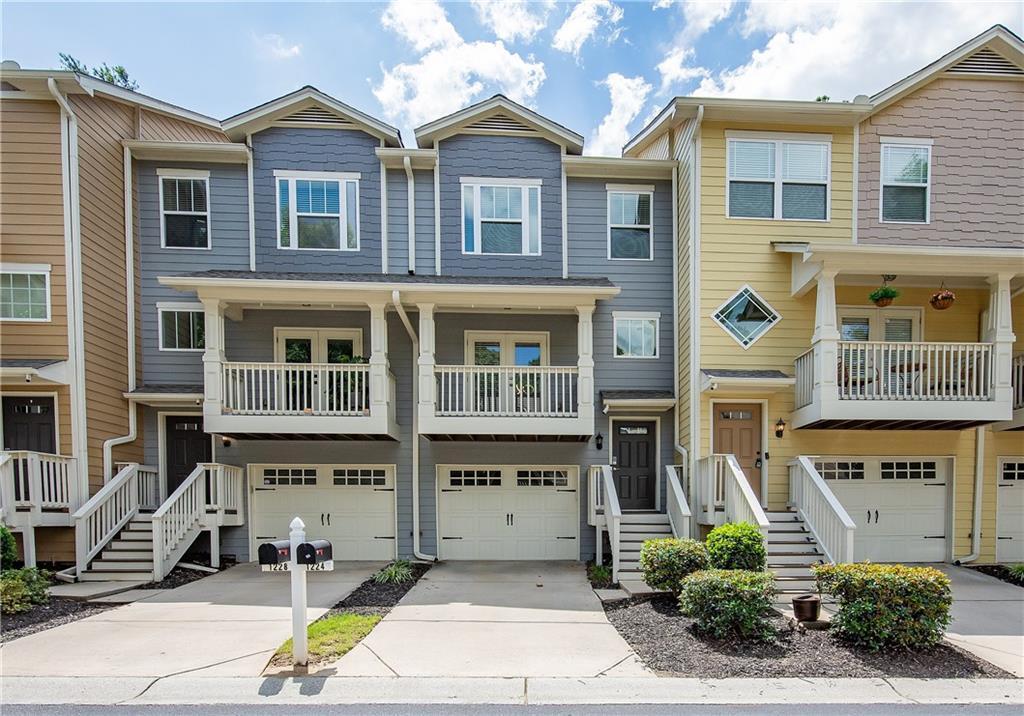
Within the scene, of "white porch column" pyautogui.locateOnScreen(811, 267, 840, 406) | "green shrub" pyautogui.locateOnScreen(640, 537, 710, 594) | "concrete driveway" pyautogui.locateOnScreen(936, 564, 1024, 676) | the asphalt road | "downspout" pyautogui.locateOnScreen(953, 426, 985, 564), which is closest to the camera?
the asphalt road

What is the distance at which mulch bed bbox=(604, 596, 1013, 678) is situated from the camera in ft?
14.9

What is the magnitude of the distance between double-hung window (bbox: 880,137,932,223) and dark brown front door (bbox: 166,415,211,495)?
13838mm

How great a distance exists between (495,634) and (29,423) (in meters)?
9.13

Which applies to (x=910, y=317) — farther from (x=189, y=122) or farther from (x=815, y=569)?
(x=189, y=122)

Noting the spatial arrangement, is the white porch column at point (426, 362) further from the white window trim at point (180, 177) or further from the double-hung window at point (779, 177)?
the double-hung window at point (779, 177)

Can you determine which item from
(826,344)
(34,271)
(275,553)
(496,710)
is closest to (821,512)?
(826,344)

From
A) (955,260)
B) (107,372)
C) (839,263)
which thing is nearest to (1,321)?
(107,372)

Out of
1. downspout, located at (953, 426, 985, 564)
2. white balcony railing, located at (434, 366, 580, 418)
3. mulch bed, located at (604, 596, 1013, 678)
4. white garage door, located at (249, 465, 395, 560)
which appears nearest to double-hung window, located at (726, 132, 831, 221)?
white balcony railing, located at (434, 366, 580, 418)

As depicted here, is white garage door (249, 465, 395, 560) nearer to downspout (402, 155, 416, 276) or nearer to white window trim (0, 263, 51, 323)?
downspout (402, 155, 416, 276)

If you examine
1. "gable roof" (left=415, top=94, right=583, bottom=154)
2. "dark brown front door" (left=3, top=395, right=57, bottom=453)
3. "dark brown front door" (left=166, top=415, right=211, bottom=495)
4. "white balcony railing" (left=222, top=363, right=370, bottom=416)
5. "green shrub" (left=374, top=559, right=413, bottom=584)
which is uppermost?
"gable roof" (left=415, top=94, right=583, bottom=154)

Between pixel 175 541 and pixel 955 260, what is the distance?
13790 mm

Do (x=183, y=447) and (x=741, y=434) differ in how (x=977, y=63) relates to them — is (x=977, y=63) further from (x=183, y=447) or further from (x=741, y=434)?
(x=183, y=447)

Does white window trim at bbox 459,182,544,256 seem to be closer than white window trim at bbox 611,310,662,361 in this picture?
No

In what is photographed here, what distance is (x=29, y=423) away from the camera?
8.76 metres
